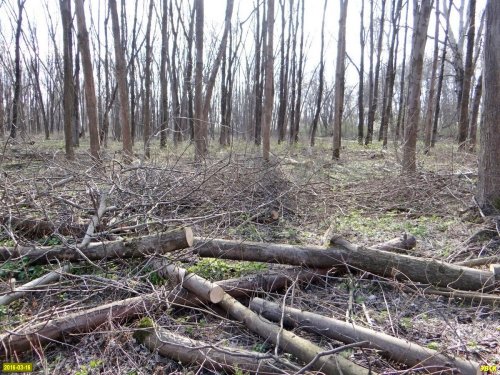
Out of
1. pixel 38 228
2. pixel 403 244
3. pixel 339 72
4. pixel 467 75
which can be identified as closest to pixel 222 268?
pixel 403 244

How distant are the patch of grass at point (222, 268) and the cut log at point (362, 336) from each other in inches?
24.2

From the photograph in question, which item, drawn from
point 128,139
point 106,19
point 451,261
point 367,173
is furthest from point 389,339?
point 106,19

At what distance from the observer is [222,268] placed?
3.59m

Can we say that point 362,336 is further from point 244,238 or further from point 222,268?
point 244,238

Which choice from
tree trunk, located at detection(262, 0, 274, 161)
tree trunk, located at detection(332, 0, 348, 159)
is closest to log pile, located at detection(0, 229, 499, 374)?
tree trunk, located at detection(262, 0, 274, 161)

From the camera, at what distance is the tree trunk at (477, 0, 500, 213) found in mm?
4242

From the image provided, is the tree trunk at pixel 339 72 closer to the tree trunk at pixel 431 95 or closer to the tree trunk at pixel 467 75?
the tree trunk at pixel 467 75

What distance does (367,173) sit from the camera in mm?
8508

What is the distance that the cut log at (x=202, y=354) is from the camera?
7.47 feet

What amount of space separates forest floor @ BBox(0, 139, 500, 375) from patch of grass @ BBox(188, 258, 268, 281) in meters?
0.01

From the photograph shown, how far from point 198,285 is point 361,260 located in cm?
142

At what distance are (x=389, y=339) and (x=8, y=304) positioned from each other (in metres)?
2.92

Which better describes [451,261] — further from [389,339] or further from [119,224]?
[119,224]

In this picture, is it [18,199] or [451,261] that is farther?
[18,199]
